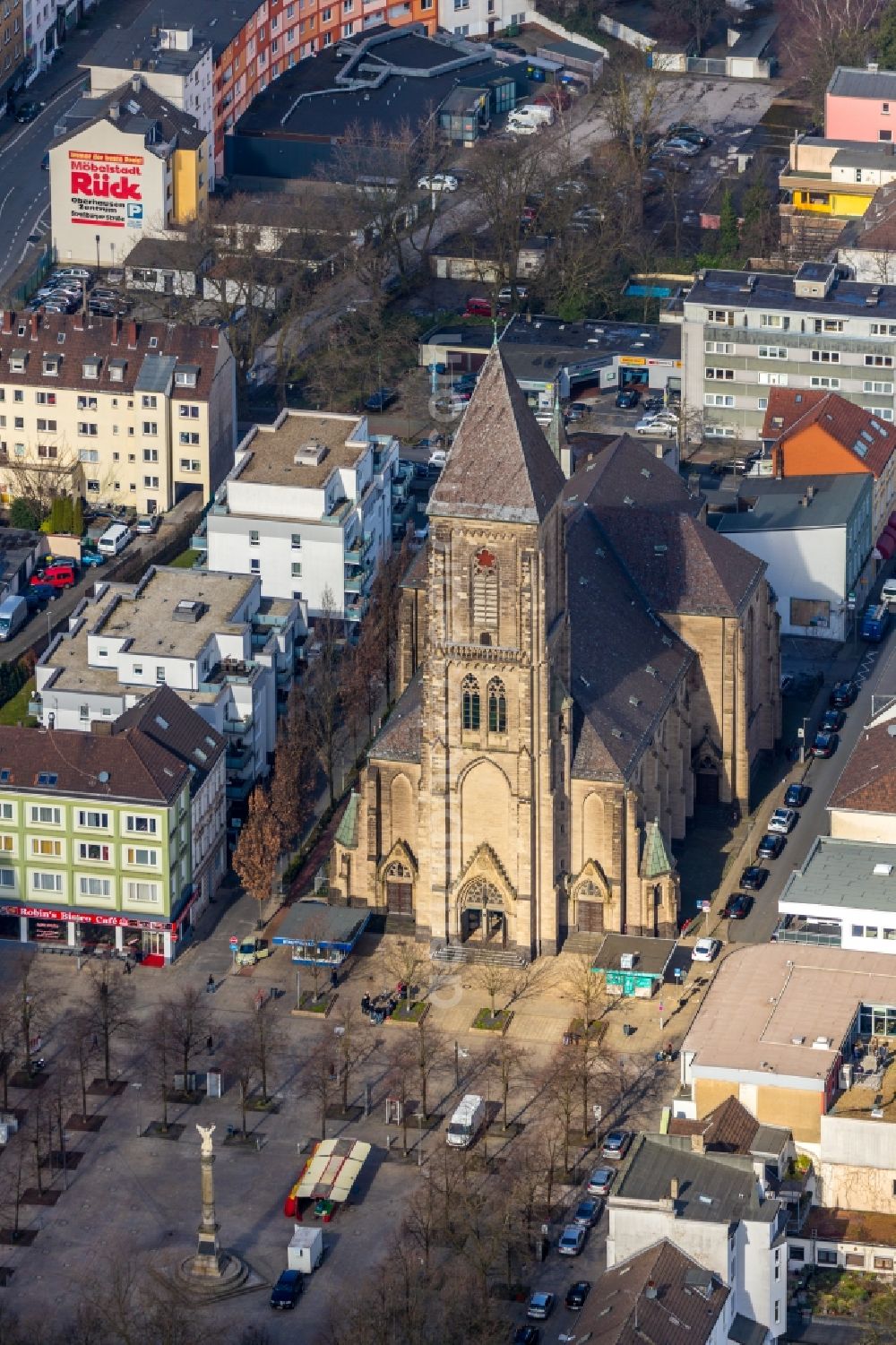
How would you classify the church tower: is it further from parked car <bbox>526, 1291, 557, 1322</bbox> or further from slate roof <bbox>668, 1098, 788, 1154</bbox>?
parked car <bbox>526, 1291, 557, 1322</bbox>

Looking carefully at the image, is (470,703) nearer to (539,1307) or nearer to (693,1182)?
(693,1182)

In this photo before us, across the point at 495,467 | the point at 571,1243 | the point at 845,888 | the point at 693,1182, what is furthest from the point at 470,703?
the point at 693,1182

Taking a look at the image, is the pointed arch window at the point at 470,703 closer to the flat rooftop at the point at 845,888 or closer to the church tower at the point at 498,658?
the church tower at the point at 498,658

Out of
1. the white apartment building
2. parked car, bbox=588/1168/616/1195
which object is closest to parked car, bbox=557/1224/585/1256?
parked car, bbox=588/1168/616/1195

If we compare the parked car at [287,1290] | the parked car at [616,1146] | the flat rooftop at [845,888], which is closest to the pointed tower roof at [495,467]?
the flat rooftop at [845,888]

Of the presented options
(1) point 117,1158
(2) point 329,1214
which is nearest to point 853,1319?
(2) point 329,1214
